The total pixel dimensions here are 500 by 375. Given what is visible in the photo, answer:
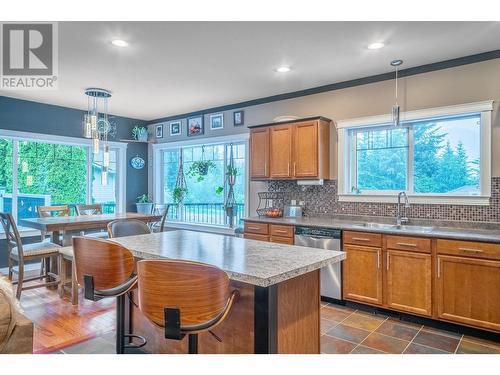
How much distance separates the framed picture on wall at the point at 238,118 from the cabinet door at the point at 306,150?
4.05 ft

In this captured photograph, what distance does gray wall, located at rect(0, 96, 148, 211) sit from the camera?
16.5 ft

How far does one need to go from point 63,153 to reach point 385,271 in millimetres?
5146

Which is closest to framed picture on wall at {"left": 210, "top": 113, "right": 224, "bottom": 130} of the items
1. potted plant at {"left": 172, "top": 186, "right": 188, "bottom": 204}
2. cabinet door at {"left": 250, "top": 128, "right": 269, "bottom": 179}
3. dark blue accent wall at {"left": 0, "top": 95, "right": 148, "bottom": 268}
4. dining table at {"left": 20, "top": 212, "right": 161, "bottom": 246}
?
cabinet door at {"left": 250, "top": 128, "right": 269, "bottom": 179}

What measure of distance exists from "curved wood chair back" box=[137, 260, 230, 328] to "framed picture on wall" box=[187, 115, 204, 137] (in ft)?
15.1

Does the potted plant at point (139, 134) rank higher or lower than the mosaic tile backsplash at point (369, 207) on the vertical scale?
higher

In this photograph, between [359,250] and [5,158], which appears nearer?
[359,250]

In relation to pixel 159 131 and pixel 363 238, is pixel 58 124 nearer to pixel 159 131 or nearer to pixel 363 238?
pixel 159 131

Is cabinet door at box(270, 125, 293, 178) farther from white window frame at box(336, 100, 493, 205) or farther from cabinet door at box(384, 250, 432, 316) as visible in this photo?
cabinet door at box(384, 250, 432, 316)

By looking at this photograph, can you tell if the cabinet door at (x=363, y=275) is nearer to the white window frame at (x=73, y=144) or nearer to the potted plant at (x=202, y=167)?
the potted plant at (x=202, y=167)

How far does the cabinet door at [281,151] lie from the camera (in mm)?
4430

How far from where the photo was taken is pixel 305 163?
428 cm

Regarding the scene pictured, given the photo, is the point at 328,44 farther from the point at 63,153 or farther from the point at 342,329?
the point at 63,153

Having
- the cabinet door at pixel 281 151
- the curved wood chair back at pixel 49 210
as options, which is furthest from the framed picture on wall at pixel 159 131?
the cabinet door at pixel 281 151

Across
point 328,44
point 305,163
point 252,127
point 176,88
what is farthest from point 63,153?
point 328,44
